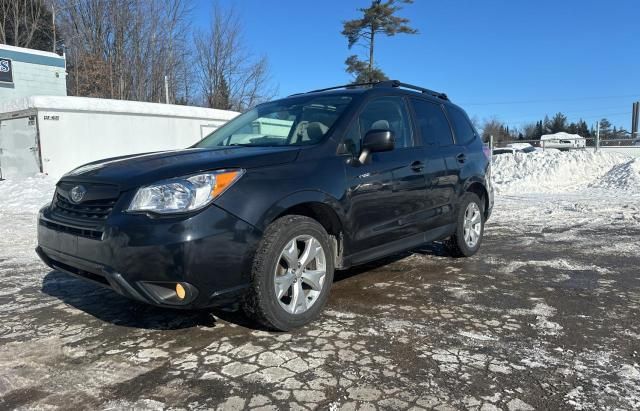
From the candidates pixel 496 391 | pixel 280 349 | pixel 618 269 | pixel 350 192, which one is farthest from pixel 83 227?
pixel 618 269

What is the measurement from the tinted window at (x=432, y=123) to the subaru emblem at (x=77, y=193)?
3.12 meters

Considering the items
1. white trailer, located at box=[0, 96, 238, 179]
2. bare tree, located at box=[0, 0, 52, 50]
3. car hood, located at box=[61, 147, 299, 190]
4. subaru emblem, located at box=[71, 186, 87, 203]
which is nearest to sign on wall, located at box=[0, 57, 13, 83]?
white trailer, located at box=[0, 96, 238, 179]

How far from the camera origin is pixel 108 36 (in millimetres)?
29844

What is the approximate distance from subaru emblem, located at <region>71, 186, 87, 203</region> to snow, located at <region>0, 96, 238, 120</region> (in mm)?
12563

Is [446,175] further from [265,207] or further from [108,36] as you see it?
[108,36]

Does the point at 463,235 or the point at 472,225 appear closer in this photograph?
the point at 463,235

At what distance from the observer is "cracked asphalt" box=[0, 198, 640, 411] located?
8.57 feet

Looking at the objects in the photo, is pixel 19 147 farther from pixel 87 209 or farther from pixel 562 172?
pixel 562 172

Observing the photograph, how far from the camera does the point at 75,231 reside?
3.28 meters

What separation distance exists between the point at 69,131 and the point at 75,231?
507 inches

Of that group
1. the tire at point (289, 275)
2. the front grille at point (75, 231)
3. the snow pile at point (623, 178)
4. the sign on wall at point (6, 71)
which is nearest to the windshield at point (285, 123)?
the tire at point (289, 275)

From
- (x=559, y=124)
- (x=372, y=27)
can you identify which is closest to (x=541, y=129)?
(x=559, y=124)

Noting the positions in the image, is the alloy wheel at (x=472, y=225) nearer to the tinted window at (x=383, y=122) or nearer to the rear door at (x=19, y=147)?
the tinted window at (x=383, y=122)

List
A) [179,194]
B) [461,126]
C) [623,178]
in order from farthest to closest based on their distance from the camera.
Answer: [623,178] < [461,126] < [179,194]
